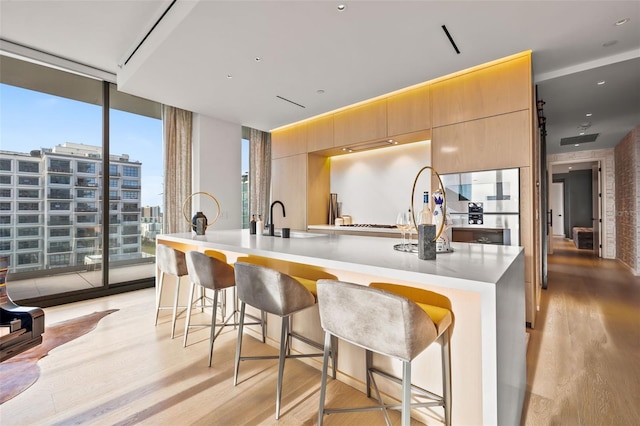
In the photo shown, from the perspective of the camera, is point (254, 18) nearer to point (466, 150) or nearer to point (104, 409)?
point (466, 150)

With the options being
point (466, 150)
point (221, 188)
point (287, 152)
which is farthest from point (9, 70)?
point (466, 150)

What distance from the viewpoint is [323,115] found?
465 centimetres

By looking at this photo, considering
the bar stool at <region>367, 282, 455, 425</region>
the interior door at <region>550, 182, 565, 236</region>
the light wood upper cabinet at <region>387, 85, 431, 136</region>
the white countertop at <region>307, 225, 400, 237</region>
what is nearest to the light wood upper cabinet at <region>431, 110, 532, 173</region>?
the light wood upper cabinet at <region>387, 85, 431, 136</region>

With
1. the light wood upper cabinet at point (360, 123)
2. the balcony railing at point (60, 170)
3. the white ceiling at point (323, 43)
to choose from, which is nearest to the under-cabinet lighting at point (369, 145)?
the light wood upper cabinet at point (360, 123)

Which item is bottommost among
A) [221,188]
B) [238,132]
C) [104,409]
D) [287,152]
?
[104,409]

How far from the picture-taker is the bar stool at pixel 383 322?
113 cm

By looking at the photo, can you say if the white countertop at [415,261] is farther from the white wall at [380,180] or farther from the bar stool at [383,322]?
the white wall at [380,180]

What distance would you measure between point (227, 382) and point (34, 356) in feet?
5.55

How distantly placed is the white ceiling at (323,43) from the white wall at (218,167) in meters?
0.81

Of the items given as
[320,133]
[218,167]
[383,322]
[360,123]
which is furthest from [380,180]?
[383,322]

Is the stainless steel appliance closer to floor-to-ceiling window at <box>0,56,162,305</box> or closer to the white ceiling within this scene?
the white ceiling

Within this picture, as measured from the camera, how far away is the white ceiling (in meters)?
2.24

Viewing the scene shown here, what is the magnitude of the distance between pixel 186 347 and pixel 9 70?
379 centimetres

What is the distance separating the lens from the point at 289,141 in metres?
5.23
